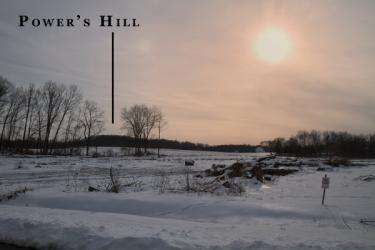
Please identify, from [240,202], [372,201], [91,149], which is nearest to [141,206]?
[240,202]

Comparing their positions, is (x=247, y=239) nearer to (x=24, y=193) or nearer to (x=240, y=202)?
(x=240, y=202)

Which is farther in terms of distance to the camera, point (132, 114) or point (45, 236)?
point (132, 114)

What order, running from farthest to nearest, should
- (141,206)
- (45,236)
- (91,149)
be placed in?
(91,149) < (141,206) < (45,236)

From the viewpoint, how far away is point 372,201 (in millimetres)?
11742

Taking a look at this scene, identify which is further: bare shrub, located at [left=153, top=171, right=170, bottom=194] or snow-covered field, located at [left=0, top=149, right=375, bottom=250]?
bare shrub, located at [left=153, top=171, right=170, bottom=194]

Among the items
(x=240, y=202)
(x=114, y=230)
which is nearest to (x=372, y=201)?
(x=240, y=202)

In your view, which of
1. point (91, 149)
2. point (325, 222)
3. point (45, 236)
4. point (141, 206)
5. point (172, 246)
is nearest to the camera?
point (172, 246)

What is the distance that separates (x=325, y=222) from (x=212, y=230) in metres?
3.38

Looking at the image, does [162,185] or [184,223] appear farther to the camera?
[162,185]

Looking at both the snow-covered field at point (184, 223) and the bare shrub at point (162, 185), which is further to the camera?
the bare shrub at point (162, 185)

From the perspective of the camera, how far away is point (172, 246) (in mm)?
6504

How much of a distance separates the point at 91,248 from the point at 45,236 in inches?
61.7

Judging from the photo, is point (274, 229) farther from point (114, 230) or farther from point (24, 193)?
point (24, 193)

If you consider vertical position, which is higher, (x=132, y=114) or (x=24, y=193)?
(x=132, y=114)
